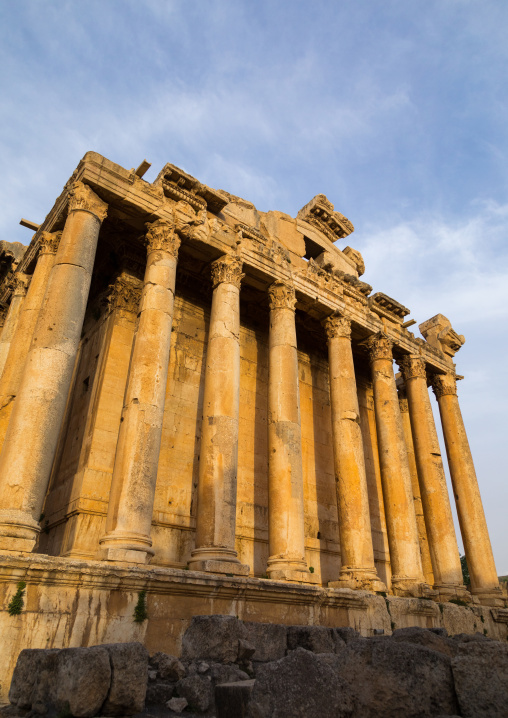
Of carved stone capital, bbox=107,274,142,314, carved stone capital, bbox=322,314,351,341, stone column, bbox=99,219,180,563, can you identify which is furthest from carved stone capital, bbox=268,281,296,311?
carved stone capital, bbox=107,274,142,314

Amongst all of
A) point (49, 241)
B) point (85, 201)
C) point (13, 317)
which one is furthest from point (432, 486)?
point (13, 317)

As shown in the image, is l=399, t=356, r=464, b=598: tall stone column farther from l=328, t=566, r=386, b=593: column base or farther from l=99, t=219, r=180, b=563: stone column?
l=99, t=219, r=180, b=563: stone column

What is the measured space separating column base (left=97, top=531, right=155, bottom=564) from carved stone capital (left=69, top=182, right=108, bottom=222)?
287 inches

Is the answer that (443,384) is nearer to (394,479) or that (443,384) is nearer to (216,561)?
(394,479)

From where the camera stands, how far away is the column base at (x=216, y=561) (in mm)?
9984

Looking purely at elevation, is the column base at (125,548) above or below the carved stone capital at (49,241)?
below

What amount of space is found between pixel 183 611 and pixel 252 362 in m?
9.15

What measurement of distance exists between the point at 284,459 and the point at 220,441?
206 centimetres

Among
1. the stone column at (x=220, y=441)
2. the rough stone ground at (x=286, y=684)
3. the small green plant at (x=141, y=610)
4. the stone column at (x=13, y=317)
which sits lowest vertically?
the rough stone ground at (x=286, y=684)

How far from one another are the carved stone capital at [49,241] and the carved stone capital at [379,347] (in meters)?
10.6

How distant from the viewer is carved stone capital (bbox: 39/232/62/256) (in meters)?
13.3

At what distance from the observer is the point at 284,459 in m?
12.7

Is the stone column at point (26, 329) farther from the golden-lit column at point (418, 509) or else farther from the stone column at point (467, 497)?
the stone column at point (467, 497)

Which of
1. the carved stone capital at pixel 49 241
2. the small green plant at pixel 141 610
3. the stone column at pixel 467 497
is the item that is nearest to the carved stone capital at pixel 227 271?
the carved stone capital at pixel 49 241
